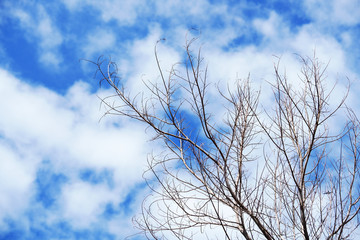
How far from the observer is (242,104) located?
372 cm

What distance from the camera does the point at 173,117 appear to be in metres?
3.49

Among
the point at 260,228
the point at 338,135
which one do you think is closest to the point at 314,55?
the point at 338,135

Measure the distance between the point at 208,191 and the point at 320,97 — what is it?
4.70 ft

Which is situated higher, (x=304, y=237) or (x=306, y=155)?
(x=306, y=155)

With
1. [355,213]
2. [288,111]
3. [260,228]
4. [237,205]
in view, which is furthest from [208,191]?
[355,213]

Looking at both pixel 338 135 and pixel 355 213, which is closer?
pixel 355 213

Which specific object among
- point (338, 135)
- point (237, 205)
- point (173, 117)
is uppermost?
point (173, 117)

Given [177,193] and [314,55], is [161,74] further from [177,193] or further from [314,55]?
[314,55]

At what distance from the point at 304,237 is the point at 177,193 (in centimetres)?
131

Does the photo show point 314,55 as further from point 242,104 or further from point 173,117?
point 173,117

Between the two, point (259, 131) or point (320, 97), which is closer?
point (320, 97)

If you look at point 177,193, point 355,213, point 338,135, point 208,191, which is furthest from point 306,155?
point 177,193

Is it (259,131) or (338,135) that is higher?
(259,131)

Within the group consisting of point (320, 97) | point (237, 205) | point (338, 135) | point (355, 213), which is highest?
point (320, 97)
